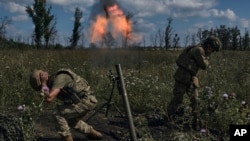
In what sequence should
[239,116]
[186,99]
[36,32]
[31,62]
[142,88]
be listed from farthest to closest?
[36,32], [31,62], [142,88], [186,99], [239,116]

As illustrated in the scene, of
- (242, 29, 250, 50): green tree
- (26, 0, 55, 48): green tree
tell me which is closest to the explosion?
(26, 0, 55, 48): green tree

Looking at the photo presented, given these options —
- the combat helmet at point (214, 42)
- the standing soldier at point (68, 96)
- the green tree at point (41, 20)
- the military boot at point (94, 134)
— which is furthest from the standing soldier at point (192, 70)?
the green tree at point (41, 20)

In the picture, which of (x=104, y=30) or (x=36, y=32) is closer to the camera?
(x=104, y=30)

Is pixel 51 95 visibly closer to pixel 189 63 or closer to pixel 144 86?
pixel 189 63

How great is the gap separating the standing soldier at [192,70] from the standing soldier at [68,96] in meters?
1.90

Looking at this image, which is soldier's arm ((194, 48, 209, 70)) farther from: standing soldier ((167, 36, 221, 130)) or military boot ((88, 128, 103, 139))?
military boot ((88, 128, 103, 139))

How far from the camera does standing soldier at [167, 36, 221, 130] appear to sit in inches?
309

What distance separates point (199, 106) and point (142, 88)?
2.23m

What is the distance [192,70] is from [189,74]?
11 centimetres

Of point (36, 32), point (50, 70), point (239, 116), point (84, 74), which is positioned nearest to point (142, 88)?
point (84, 74)

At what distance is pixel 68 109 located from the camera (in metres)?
6.70

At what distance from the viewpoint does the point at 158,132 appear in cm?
769

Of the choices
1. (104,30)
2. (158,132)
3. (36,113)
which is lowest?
(158,132)

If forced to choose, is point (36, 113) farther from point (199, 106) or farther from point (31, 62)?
point (31, 62)
